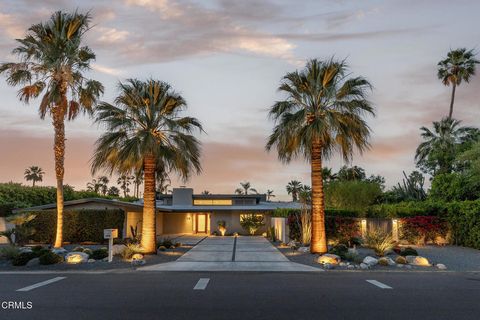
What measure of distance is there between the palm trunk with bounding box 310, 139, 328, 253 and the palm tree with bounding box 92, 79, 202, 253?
5359 mm

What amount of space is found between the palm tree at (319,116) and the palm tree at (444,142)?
28033 mm

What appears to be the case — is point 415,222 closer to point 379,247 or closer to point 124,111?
point 379,247

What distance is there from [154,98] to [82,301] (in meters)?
12.1

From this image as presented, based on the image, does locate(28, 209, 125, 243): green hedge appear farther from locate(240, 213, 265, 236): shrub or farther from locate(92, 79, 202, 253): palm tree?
locate(240, 213, 265, 236): shrub

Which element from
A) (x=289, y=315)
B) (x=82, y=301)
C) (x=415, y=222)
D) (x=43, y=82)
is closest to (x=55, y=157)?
(x=43, y=82)

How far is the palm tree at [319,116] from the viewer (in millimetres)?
19797

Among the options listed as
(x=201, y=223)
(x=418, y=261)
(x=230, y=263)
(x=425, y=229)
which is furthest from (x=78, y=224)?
(x=425, y=229)

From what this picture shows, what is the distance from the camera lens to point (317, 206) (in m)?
20.0

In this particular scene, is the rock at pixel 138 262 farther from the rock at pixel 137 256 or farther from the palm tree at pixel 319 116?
the palm tree at pixel 319 116

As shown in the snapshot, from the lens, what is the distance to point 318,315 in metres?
8.45

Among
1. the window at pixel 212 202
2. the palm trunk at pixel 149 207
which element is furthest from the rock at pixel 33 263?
the window at pixel 212 202

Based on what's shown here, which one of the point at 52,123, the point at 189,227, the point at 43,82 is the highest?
the point at 43,82

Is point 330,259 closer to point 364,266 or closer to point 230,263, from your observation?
point 364,266

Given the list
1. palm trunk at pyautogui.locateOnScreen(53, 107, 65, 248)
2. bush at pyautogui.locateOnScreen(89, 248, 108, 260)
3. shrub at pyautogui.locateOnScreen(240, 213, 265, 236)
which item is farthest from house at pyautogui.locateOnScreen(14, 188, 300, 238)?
bush at pyautogui.locateOnScreen(89, 248, 108, 260)
